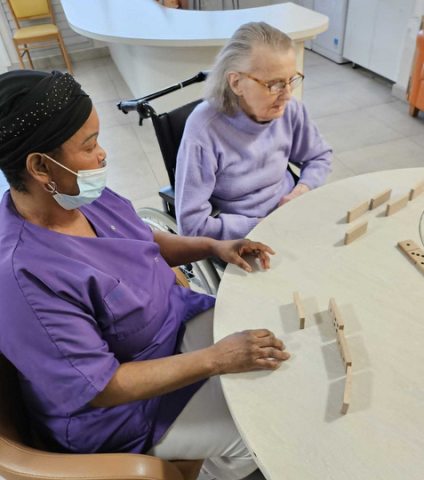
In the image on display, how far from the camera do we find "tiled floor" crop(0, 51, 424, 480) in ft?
9.95

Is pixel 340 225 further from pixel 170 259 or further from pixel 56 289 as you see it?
pixel 56 289

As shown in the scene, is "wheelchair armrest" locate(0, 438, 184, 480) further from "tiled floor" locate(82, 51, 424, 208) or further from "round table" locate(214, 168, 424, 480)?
"tiled floor" locate(82, 51, 424, 208)

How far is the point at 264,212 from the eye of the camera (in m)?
1.60

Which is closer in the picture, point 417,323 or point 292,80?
point 417,323

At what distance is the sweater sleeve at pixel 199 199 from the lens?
4.64 feet

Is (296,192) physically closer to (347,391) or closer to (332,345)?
(332,345)

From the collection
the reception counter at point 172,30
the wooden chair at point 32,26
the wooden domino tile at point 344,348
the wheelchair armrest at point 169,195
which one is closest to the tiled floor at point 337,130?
the reception counter at point 172,30

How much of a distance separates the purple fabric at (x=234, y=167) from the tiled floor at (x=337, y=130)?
132cm

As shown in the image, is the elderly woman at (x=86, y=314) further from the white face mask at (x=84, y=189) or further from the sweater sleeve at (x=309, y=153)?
the sweater sleeve at (x=309, y=153)

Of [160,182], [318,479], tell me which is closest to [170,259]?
[318,479]

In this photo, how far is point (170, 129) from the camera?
161 cm

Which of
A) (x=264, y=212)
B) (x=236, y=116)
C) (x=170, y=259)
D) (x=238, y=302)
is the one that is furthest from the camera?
(x=264, y=212)

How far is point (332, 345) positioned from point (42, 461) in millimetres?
601

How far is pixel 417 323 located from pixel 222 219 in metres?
0.76
